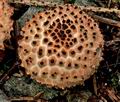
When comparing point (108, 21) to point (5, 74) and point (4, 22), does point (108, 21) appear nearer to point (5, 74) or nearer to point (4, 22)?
point (4, 22)

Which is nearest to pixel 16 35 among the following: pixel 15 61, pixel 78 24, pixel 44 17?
pixel 15 61

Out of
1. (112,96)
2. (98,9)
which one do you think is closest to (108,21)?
(98,9)

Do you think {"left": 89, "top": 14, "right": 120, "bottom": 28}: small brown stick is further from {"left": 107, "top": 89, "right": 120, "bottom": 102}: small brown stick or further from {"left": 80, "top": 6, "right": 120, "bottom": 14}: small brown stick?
{"left": 107, "top": 89, "right": 120, "bottom": 102}: small brown stick

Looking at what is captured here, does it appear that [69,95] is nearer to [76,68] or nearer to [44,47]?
[76,68]

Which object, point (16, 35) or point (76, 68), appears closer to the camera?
point (76, 68)

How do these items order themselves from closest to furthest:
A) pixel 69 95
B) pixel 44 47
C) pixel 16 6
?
pixel 44 47
pixel 69 95
pixel 16 6

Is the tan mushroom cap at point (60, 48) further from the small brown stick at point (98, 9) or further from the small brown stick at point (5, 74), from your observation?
the small brown stick at point (98, 9)

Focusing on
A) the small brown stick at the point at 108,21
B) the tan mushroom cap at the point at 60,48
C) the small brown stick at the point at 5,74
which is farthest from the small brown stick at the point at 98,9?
the small brown stick at the point at 5,74
